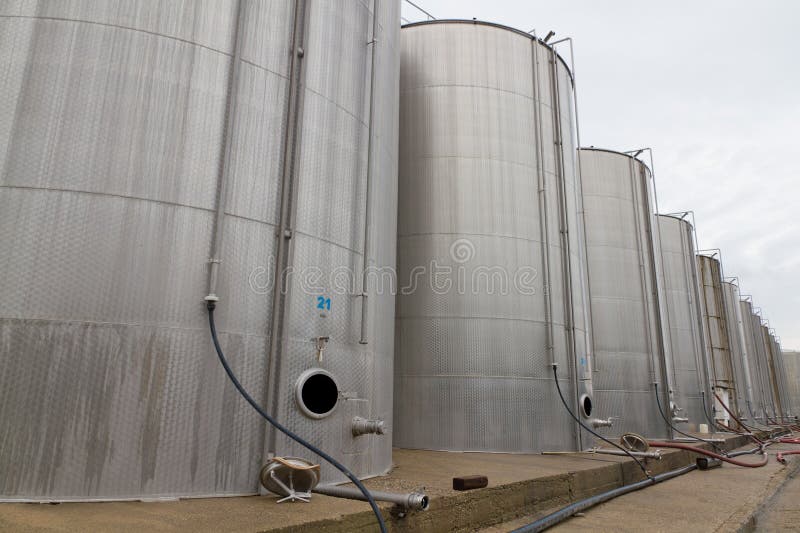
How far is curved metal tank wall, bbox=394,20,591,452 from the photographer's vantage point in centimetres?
1007

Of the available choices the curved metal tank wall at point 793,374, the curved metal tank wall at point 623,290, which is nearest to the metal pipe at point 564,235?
the curved metal tank wall at point 623,290

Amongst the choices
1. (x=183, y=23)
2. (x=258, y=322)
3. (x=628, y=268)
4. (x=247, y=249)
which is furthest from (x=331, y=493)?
(x=628, y=268)

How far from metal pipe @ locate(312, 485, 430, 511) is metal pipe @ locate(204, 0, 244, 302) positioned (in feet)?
6.44

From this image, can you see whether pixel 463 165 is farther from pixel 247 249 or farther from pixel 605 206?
pixel 605 206

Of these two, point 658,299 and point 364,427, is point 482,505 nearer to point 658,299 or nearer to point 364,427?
point 364,427

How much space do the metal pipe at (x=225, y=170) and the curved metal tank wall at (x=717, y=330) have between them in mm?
22383

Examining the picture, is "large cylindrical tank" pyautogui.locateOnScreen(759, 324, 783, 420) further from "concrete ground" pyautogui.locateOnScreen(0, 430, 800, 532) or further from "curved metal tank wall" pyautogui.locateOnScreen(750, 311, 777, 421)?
"concrete ground" pyautogui.locateOnScreen(0, 430, 800, 532)

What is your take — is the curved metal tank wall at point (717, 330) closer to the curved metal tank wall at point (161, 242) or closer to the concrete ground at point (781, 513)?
the concrete ground at point (781, 513)

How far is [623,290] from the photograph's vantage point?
16.0 m

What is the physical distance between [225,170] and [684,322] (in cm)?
1796

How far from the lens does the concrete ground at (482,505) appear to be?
13.6 ft

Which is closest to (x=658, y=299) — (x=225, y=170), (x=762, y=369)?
(x=225, y=170)

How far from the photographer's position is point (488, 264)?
10.6 meters

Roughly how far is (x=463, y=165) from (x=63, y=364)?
25.8 ft
